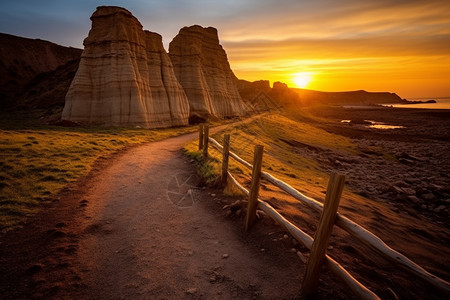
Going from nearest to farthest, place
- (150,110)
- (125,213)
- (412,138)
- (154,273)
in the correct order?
1. (154,273)
2. (125,213)
3. (150,110)
4. (412,138)

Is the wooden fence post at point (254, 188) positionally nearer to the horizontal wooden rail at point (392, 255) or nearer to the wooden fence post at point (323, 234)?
the horizontal wooden rail at point (392, 255)

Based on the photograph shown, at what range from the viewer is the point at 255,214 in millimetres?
5301

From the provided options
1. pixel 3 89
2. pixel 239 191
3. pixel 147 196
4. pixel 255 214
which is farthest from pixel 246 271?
pixel 3 89

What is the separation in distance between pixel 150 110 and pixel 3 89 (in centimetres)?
4842

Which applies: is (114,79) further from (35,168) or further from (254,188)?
(254,188)

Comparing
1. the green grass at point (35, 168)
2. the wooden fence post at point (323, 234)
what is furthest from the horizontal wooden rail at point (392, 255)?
the green grass at point (35, 168)

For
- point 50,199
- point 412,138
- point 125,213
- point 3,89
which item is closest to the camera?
point 125,213

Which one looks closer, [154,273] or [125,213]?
[154,273]

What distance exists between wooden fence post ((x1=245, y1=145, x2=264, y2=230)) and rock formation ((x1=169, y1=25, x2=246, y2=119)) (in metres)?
29.5

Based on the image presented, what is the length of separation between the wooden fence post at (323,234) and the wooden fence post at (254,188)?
1.96 m

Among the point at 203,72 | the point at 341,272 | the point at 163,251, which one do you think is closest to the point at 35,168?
the point at 163,251

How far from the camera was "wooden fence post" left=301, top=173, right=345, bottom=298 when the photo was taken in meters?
3.01

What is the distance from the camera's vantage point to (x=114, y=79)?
2411 cm

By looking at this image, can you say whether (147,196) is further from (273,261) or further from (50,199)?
(273,261)
